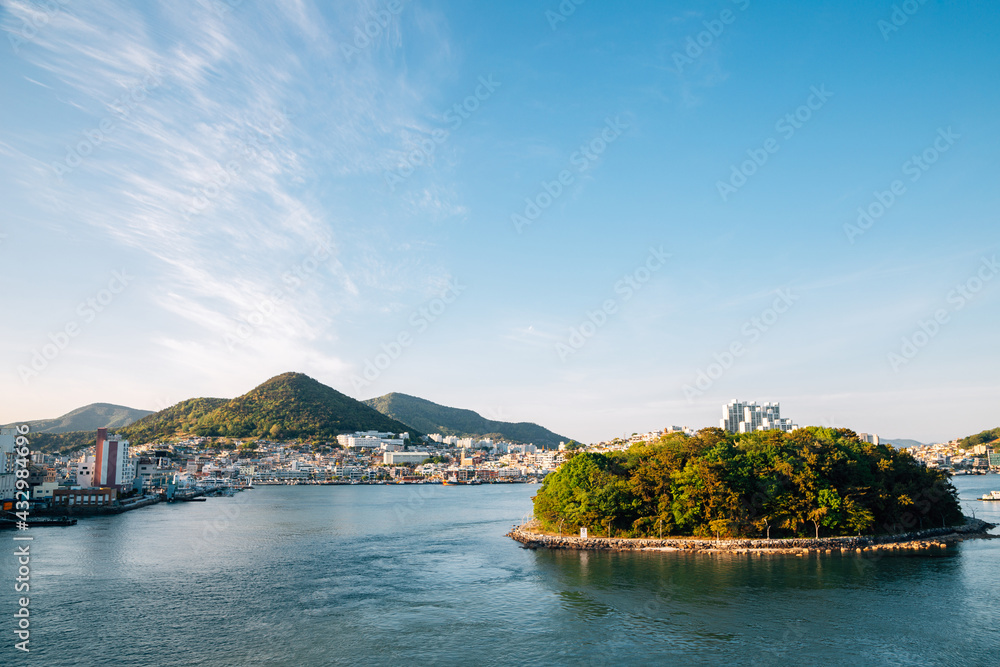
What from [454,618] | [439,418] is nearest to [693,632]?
[454,618]

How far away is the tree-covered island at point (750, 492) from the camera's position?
931 inches

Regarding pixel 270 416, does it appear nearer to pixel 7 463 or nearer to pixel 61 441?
pixel 61 441

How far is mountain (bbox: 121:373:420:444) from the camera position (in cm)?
10756

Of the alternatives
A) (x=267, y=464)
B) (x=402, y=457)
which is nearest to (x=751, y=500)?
(x=267, y=464)

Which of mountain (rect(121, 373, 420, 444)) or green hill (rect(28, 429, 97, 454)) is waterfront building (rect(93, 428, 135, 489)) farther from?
mountain (rect(121, 373, 420, 444))

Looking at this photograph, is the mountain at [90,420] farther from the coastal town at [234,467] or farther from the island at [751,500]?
the island at [751,500]

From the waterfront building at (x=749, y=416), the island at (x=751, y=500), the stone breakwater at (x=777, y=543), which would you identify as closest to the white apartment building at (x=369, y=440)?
the waterfront building at (x=749, y=416)

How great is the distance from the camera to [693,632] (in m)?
13.8

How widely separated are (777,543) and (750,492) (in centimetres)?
215

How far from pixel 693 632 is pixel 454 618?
5.79m

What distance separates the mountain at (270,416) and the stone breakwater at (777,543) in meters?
92.9

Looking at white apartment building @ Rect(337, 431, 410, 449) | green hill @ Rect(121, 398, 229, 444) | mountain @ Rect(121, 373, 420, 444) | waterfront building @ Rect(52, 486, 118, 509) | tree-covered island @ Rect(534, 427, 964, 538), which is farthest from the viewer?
white apartment building @ Rect(337, 431, 410, 449)

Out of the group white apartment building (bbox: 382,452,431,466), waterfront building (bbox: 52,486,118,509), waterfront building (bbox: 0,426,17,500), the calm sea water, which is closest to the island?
the calm sea water

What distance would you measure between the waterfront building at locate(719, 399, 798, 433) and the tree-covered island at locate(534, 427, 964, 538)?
62153 mm
